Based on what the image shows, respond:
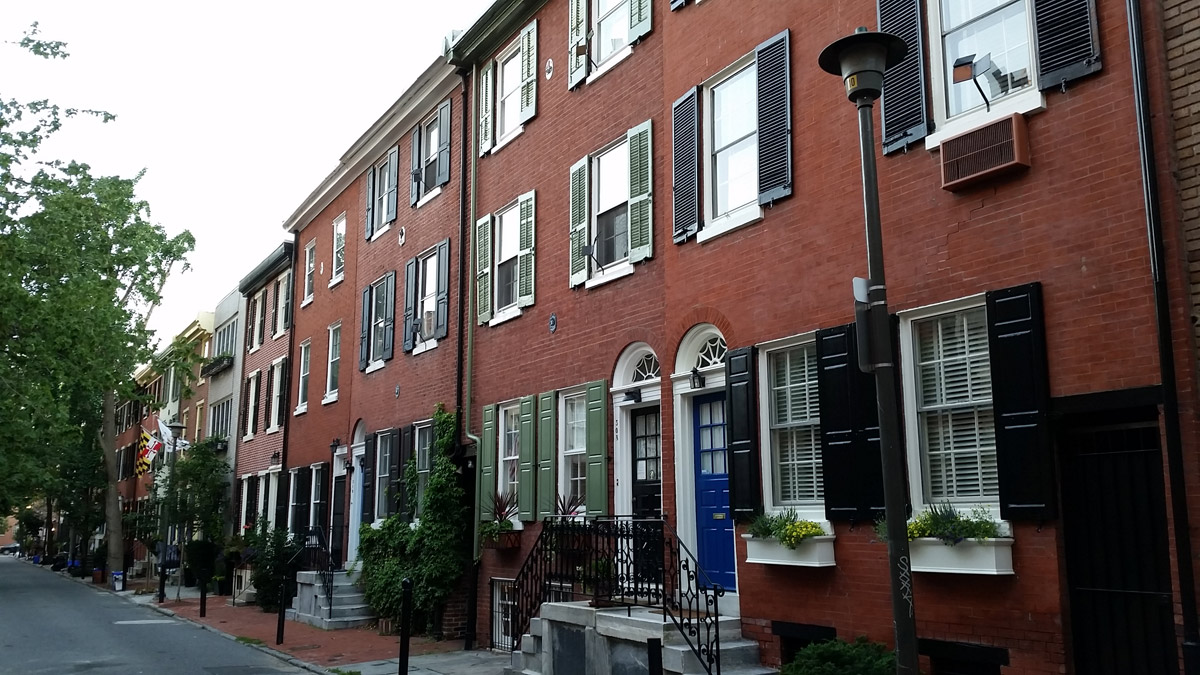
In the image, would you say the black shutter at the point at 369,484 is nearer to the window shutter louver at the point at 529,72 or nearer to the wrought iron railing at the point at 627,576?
the window shutter louver at the point at 529,72

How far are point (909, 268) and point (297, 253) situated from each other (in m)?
23.8

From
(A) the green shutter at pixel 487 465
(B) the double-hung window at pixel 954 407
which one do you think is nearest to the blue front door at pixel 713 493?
(B) the double-hung window at pixel 954 407

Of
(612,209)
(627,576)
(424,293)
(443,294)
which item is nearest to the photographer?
(627,576)

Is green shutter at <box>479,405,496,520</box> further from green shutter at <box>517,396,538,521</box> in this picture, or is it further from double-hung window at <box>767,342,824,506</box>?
double-hung window at <box>767,342,824,506</box>

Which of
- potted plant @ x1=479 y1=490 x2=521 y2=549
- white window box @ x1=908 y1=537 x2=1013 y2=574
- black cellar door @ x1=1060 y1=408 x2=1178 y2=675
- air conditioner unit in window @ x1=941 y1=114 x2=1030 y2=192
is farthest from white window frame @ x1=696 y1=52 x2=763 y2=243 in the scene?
potted plant @ x1=479 y1=490 x2=521 y2=549

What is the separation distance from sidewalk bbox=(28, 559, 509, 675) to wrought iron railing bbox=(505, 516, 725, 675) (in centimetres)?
166

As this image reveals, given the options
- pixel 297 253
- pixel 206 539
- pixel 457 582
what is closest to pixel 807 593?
pixel 457 582

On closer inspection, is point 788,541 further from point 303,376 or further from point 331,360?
point 303,376

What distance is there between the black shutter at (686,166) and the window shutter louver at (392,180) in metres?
11.3

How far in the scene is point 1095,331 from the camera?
7.30 meters

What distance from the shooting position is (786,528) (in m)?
9.45

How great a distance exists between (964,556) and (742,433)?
295 cm

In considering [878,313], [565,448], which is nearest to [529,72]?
[565,448]

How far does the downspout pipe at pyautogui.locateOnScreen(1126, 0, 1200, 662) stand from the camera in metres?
6.54
